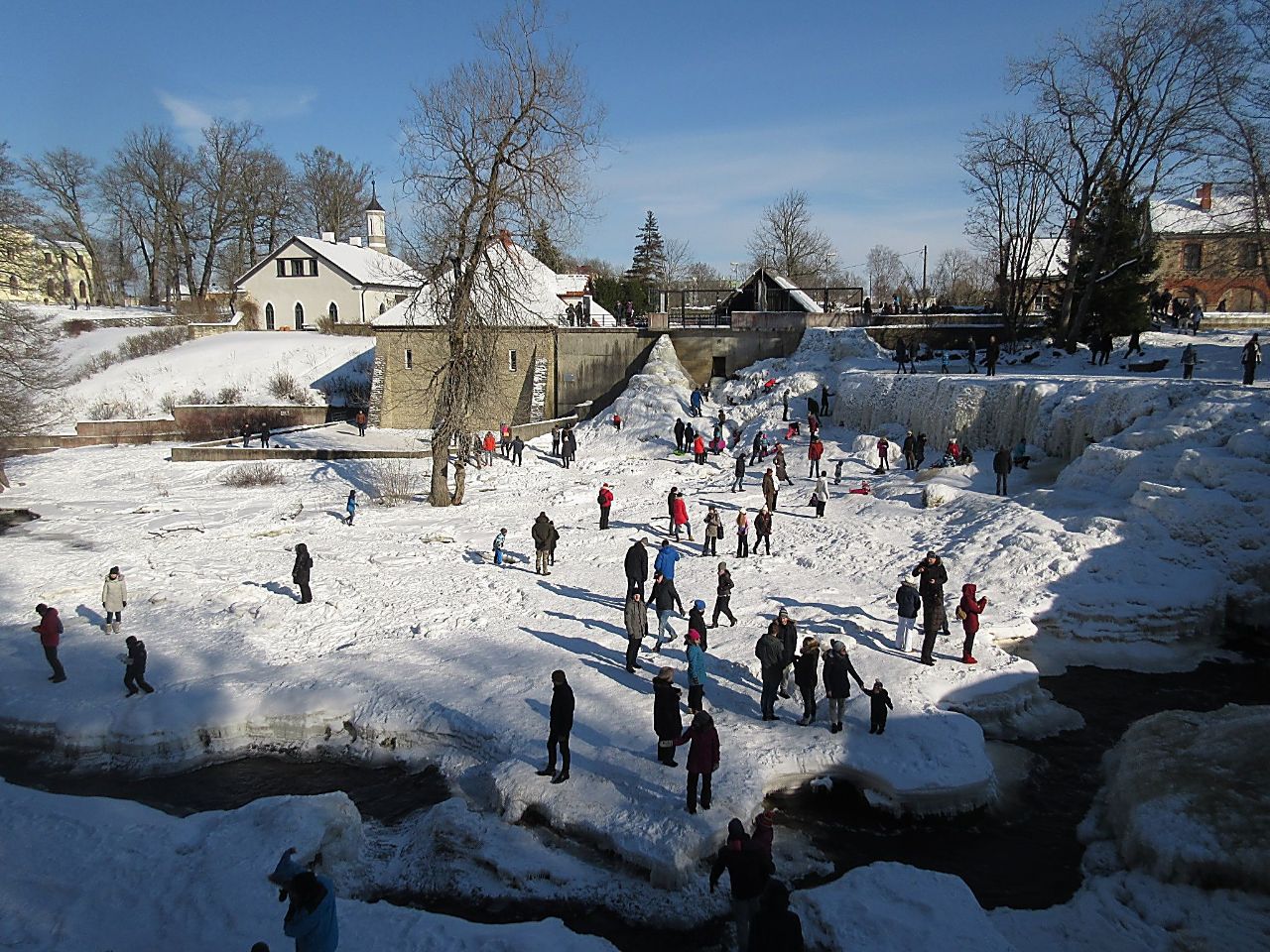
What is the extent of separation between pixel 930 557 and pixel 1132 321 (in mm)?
21329

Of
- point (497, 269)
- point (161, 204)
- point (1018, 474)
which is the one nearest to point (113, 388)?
point (161, 204)

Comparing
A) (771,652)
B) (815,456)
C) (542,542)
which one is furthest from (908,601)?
(815,456)

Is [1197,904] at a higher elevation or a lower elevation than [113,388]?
lower

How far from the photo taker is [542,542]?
641 inches

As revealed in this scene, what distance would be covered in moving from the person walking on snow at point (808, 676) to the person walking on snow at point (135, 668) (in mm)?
9102

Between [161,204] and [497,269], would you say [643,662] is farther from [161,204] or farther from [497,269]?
[161,204]

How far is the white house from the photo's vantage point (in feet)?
165

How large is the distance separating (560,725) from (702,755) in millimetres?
1655

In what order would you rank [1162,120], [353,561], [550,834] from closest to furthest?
[550,834], [353,561], [1162,120]

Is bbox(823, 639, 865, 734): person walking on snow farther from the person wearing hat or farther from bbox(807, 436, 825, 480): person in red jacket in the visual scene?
bbox(807, 436, 825, 480): person in red jacket

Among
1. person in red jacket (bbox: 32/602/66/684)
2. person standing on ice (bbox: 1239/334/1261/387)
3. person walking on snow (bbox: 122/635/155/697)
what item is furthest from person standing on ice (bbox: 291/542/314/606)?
person standing on ice (bbox: 1239/334/1261/387)

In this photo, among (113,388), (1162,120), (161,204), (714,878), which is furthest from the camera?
(161,204)

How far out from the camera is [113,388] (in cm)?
4109

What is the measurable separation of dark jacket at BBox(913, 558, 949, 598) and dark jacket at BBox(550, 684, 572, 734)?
5848mm
